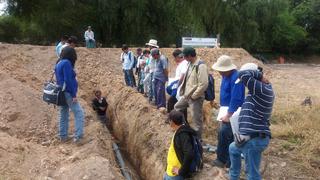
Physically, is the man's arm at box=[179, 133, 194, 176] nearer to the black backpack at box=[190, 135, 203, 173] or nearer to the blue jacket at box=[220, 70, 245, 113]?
the black backpack at box=[190, 135, 203, 173]

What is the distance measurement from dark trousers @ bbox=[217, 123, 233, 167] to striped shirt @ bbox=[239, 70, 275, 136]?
1020 mm

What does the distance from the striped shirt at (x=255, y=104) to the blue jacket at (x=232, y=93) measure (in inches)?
23.6

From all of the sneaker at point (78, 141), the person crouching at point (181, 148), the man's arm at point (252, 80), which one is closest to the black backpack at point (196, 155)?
the person crouching at point (181, 148)

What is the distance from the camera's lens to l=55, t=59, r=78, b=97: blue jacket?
A: 8.62 metres

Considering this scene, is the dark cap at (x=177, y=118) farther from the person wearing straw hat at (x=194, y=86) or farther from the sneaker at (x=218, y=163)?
the person wearing straw hat at (x=194, y=86)

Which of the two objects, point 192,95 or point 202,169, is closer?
point 202,169

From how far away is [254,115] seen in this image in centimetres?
569

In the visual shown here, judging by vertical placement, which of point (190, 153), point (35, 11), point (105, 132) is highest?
point (35, 11)

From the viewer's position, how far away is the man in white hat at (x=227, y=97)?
638 centimetres

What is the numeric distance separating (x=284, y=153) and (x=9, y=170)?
463 centimetres

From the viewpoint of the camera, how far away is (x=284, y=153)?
28.1 feet

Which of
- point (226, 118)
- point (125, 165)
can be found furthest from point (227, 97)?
point (125, 165)

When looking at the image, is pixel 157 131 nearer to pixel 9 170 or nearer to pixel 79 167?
pixel 79 167

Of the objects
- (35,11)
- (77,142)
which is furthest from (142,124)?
(35,11)
